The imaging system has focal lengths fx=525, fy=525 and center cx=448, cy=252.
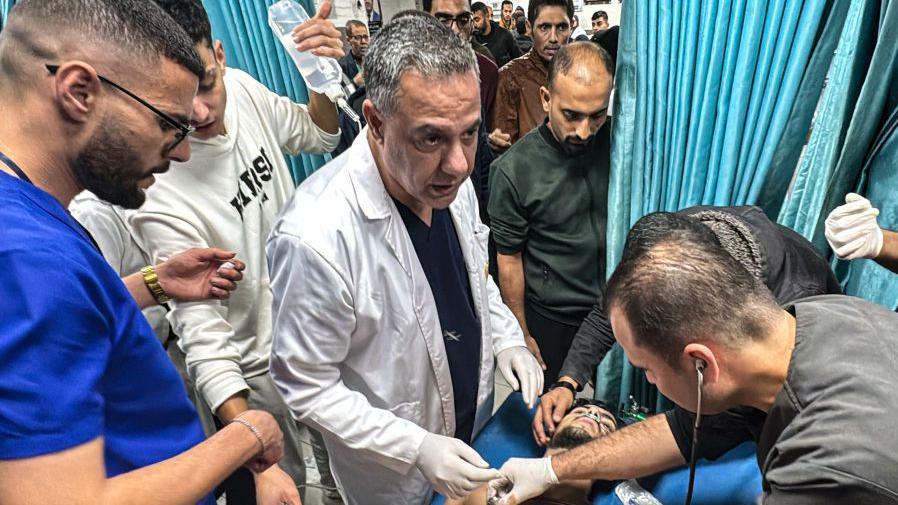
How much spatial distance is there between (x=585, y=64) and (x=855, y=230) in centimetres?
97

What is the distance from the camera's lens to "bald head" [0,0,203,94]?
2.58ft

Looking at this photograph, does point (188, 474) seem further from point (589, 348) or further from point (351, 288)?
point (589, 348)

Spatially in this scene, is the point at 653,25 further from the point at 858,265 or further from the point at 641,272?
the point at 641,272

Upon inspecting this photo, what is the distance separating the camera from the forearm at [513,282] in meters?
2.14

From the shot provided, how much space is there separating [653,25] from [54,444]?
6.14 feet

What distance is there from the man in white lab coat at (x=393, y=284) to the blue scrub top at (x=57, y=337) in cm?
38

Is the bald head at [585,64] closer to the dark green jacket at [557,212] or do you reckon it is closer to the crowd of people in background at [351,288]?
the crowd of people in background at [351,288]

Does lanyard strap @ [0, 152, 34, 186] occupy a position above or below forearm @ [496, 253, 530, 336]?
above

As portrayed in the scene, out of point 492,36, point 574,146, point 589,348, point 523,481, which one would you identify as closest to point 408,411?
point 523,481

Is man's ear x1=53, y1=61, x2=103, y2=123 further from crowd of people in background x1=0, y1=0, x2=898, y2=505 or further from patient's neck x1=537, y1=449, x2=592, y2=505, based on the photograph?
patient's neck x1=537, y1=449, x2=592, y2=505

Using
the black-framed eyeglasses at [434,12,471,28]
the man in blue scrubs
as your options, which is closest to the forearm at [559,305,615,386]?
the man in blue scrubs

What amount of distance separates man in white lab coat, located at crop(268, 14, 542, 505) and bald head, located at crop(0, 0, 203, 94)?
17.5 inches

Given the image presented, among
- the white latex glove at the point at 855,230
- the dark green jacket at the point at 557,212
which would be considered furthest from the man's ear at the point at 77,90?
the white latex glove at the point at 855,230

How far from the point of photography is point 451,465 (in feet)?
4.08
